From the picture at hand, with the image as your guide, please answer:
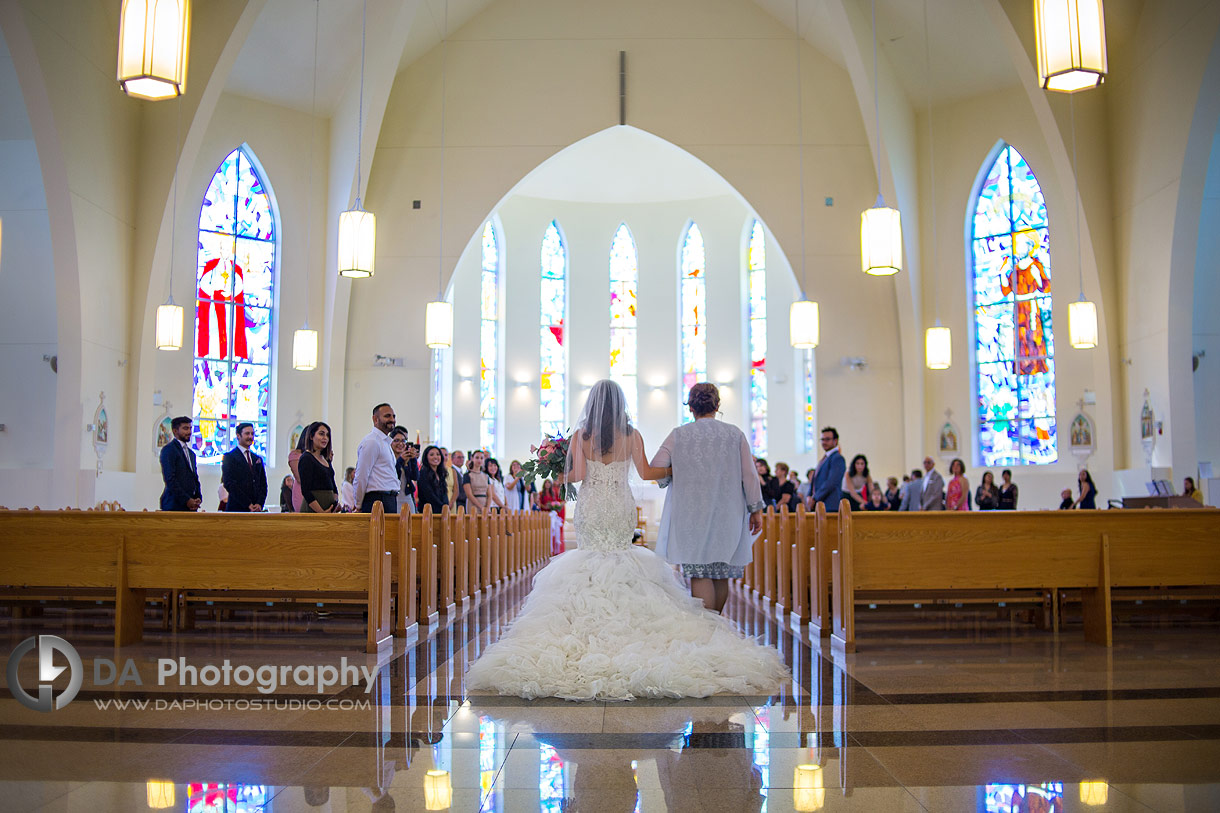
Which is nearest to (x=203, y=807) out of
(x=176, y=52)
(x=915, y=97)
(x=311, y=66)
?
(x=176, y=52)

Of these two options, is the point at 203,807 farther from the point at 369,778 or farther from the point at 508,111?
the point at 508,111

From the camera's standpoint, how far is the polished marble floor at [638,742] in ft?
8.49

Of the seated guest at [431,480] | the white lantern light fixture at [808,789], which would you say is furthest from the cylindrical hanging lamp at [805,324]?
the white lantern light fixture at [808,789]

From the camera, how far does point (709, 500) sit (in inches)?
199

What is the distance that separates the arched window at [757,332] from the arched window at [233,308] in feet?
31.1

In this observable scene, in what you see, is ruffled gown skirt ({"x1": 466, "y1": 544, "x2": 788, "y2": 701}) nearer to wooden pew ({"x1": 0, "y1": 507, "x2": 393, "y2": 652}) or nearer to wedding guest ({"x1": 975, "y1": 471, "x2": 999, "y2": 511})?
wooden pew ({"x1": 0, "y1": 507, "x2": 393, "y2": 652})

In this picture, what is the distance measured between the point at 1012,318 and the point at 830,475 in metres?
8.18

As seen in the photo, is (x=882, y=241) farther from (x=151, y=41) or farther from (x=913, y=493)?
(x=151, y=41)

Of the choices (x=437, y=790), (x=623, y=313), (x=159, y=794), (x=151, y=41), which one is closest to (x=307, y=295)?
(x=623, y=313)

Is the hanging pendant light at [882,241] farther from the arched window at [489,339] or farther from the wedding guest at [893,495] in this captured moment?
the arched window at [489,339]

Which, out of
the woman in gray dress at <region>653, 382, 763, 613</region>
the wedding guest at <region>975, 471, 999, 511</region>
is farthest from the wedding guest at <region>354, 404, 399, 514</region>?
the wedding guest at <region>975, 471, 999, 511</region>

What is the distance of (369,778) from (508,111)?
44.2 feet

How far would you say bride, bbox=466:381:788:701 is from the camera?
3.93m

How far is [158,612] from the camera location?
6.84 meters
